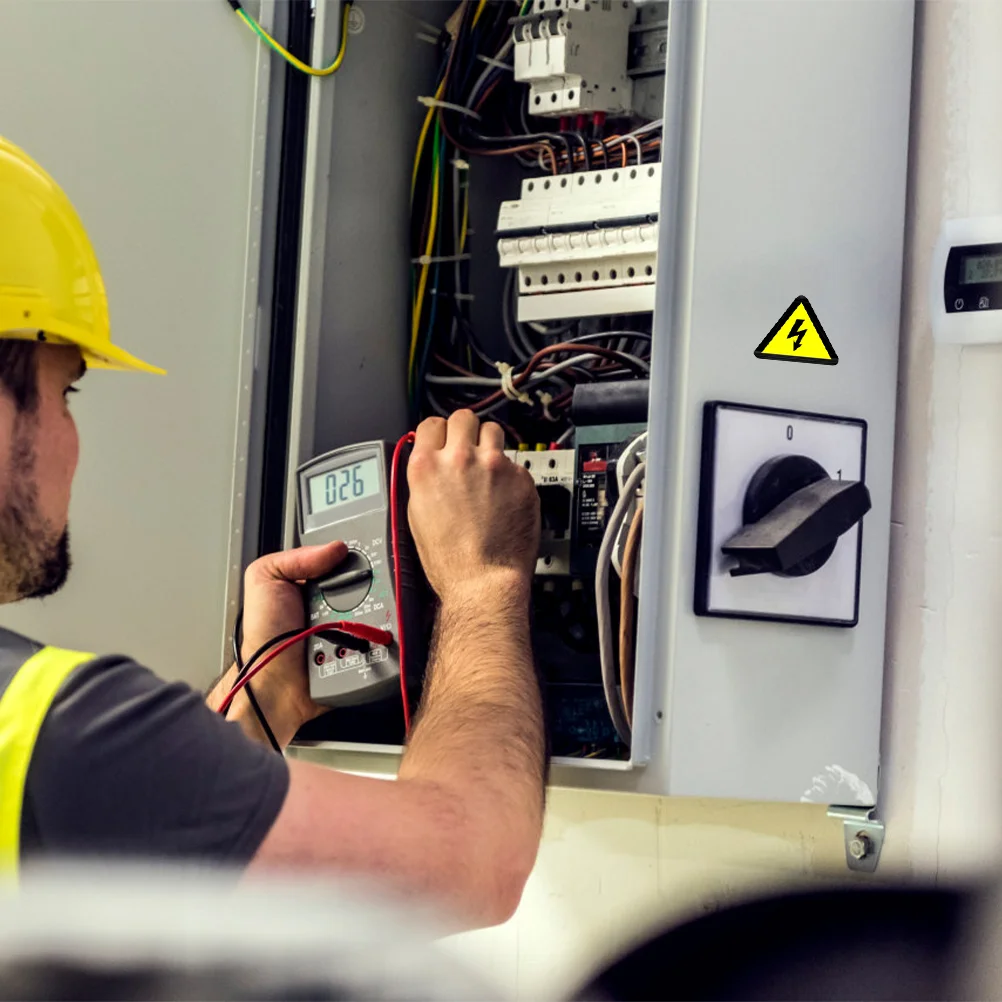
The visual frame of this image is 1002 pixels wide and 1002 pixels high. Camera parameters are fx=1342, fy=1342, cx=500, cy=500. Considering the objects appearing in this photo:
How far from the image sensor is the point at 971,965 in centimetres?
122

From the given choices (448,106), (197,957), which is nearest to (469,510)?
(448,106)

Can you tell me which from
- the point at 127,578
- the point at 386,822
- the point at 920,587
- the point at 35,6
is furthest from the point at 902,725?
the point at 35,6

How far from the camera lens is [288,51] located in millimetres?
1551

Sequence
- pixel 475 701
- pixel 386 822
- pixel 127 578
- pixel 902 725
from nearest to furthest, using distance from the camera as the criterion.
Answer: pixel 386 822, pixel 475 701, pixel 902 725, pixel 127 578

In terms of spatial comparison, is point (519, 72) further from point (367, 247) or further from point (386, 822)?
point (386, 822)

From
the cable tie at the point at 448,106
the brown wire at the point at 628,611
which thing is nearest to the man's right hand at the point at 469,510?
the brown wire at the point at 628,611

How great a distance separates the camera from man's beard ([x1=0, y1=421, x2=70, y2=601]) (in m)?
1.13

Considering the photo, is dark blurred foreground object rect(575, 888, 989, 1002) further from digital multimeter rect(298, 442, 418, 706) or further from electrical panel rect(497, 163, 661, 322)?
electrical panel rect(497, 163, 661, 322)

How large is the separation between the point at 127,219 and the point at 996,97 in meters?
0.89

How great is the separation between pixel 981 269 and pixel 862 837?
551mm

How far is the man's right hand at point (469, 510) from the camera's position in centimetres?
126

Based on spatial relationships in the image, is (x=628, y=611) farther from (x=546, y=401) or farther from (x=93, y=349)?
(x=93, y=349)

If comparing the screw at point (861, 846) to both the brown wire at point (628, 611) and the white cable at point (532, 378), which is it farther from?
the white cable at point (532, 378)

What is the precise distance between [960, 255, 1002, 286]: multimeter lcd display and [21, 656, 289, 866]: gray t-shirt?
2.57 ft
